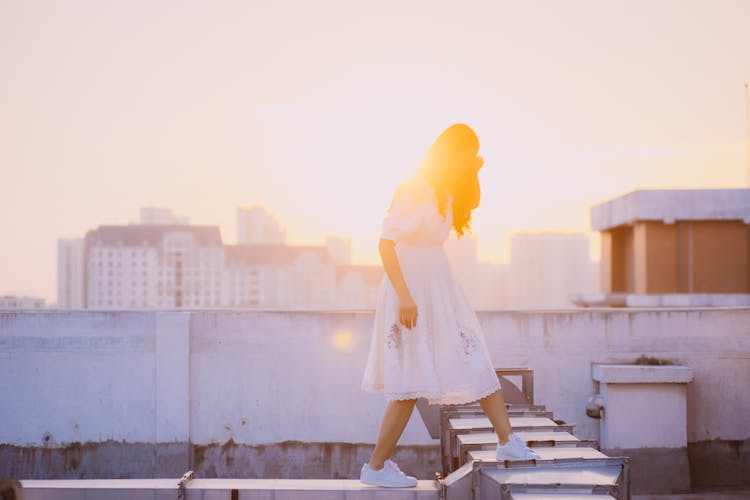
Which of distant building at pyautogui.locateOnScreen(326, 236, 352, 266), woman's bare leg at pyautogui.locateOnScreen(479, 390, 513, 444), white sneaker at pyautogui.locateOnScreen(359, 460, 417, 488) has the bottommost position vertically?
white sneaker at pyautogui.locateOnScreen(359, 460, 417, 488)

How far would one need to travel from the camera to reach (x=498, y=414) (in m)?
4.18

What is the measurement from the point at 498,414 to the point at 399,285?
84 centimetres

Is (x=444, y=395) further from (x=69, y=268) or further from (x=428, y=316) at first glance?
(x=69, y=268)

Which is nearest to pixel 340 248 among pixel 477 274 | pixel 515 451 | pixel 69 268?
pixel 477 274

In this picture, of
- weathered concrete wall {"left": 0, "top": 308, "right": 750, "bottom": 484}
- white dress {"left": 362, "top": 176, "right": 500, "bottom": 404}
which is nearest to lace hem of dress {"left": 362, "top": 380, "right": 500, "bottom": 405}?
white dress {"left": 362, "top": 176, "right": 500, "bottom": 404}

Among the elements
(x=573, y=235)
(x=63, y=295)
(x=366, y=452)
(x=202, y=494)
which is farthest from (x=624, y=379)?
(x=63, y=295)

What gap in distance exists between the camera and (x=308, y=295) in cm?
15088

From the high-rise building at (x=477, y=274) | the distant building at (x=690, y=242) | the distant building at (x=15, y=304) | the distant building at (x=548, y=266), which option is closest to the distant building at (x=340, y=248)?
the high-rise building at (x=477, y=274)

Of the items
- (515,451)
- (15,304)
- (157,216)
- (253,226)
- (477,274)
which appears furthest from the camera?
(253,226)

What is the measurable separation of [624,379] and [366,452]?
93.3 inches

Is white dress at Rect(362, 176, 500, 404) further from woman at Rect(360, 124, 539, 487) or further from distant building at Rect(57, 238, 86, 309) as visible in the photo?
distant building at Rect(57, 238, 86, 309)

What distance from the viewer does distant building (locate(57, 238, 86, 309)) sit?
16950cm

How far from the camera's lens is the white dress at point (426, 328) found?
Answer: 13.6 feet

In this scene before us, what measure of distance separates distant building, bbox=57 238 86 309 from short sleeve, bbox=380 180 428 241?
574ft
